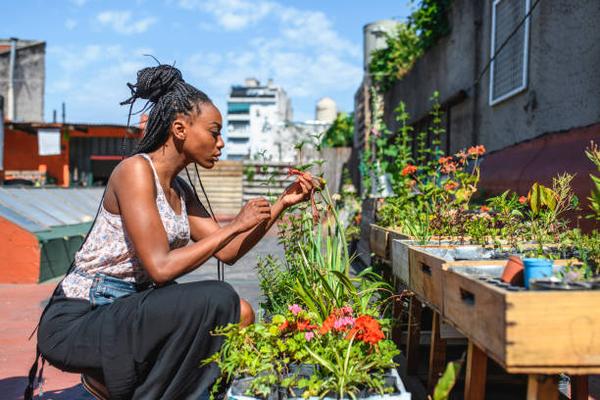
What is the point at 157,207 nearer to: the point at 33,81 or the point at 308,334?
the point at 308,334

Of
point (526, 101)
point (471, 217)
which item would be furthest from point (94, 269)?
point (526, 101)

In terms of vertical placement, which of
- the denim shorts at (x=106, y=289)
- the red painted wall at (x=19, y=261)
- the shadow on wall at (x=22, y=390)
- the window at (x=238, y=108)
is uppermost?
the window at (x=238, y=108)

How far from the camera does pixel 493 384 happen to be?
302 cm

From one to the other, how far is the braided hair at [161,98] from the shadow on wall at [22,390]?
4.76 feet

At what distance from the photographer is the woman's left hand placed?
8.64 ft

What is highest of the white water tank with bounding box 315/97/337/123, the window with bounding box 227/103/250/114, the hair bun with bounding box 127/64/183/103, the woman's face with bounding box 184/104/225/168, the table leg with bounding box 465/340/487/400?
the window with bounding box 227/103/250/114

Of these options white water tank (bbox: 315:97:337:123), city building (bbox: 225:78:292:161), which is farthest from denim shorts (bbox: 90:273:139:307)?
city building (bbox: 225:78:292:161)

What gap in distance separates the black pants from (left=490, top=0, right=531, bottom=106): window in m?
4.91

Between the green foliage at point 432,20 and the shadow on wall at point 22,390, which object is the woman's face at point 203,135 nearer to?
the shadow on wall at point 22,390

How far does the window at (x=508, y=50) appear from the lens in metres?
6.12

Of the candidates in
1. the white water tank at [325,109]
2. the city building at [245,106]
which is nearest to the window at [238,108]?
the city building at [245,106]

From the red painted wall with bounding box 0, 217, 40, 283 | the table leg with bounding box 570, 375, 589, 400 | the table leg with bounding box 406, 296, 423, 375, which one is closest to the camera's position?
the table leg with bounding box 570, 375, 589, 400

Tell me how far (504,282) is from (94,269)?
157 cm

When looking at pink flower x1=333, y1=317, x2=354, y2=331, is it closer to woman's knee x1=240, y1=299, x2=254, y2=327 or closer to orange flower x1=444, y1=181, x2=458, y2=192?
woman's knee x1=240, y1=299, x2=254, y2=327
